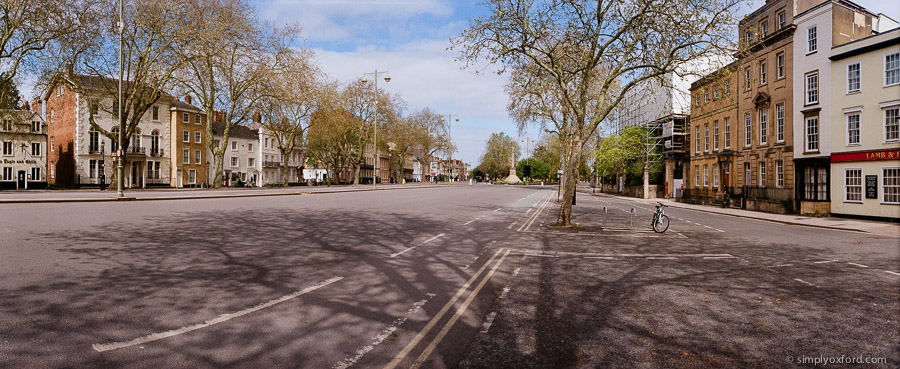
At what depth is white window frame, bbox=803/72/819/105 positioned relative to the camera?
83.2 feet

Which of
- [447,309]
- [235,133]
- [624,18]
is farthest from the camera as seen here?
[235,133]

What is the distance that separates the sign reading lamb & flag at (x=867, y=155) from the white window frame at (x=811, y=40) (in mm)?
6110

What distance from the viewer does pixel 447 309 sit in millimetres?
5531

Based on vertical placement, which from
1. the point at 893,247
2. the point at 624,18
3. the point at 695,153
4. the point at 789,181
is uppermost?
the point at 624,18

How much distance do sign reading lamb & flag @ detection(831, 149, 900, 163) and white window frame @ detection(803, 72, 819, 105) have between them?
337 centimetres

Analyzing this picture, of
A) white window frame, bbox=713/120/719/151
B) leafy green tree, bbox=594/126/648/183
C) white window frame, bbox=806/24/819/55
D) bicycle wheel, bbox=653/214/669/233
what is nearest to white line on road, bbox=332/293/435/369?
bicycle wheel, bbox=653/214/669/233

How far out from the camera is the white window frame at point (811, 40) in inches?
1003

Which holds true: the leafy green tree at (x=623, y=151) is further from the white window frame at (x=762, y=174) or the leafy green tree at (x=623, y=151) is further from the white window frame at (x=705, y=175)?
the white window frame at (x=762, y=174)

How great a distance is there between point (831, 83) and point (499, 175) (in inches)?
4487

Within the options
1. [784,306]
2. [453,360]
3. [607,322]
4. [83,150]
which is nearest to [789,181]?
[784,306]

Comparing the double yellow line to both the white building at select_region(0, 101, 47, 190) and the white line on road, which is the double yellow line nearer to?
the white line on road

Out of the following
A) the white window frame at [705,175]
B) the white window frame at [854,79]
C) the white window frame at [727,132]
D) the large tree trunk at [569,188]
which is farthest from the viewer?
the white window frame at [705,175]

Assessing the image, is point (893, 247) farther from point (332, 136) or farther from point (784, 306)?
point (332, 136)

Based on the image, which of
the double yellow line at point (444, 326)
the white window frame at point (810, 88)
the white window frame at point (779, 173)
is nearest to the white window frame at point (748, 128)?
the white window frame at point (779, 173)
